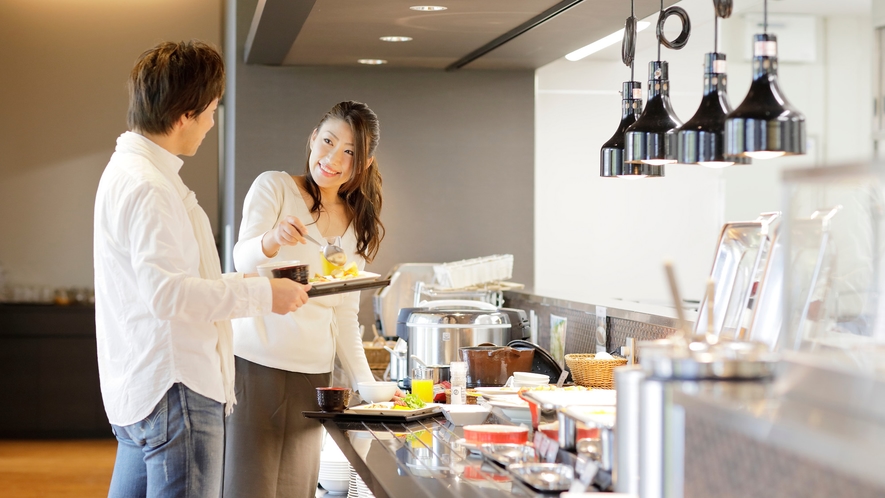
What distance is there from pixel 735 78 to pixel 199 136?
17.4 ft

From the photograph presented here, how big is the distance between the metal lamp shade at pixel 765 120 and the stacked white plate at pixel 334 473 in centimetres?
203

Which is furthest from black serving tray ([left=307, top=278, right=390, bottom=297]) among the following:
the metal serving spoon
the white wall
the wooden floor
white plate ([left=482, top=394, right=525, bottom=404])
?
the white wall

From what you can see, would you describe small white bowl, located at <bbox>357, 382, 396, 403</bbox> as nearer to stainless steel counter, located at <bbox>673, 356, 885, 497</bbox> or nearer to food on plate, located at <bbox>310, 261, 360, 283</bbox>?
food on plate, located at <bbox>310, 261, 360, 283</bbox>

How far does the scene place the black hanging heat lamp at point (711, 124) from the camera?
1614mm

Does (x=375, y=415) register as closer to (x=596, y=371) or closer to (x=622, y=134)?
(x=596, y=371)

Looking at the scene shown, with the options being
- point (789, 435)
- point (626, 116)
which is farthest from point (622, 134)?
point (789, 435)

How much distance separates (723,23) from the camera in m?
6.54

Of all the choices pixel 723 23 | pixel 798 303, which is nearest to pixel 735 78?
pixel 723 23

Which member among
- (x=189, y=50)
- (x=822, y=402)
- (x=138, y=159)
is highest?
(x=189, y=50)

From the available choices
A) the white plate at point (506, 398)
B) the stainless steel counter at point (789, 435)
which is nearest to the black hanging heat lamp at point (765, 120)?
the stainless steel counter at point (789, 435)

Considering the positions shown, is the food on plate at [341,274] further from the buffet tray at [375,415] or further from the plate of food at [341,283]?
the buffet tray at [375,415]

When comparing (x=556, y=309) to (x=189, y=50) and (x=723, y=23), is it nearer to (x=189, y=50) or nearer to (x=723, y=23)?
(x=189, y=50)

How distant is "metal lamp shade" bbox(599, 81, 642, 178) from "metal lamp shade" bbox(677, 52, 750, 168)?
15.8 inches

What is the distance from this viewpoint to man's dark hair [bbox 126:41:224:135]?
1938 mm
